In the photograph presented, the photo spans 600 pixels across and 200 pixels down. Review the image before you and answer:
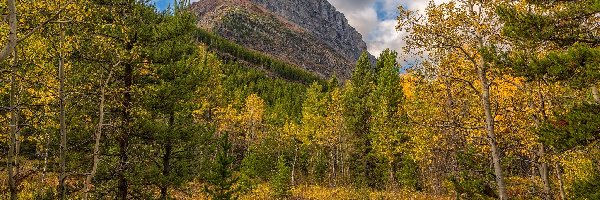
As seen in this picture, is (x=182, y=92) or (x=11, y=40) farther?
(x=182, y=92)

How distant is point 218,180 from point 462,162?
10.8 metres

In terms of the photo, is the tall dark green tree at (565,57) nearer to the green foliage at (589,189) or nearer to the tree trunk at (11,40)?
the green foliage at (589,189)

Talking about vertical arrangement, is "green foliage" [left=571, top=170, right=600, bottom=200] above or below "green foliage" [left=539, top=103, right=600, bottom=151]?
below

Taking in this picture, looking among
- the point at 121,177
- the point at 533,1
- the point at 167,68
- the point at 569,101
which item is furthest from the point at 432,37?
the point at 121,177

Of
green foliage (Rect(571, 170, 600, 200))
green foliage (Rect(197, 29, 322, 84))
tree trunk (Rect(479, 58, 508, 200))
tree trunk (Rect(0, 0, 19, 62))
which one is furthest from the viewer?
green foliage (Rect(197, 29, 322, 84))

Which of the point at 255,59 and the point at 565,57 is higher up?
the point at 255,59

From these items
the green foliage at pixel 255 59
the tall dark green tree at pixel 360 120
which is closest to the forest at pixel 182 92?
the tall dark green tree at pixel 360 120

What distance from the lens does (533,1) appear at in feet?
32.8

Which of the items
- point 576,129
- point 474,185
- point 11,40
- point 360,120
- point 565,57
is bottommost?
point 474,185

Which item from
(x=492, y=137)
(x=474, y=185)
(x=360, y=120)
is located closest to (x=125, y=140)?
(x=492, y=137)

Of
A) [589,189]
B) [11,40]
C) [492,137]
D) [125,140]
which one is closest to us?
[11,40]

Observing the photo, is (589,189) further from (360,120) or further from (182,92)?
(360,120)

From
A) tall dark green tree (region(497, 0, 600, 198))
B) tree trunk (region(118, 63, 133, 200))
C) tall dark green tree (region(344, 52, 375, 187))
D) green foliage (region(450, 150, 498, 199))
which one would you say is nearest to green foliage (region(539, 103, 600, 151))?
tall dark green tree (region(497, 0, 600, 198))

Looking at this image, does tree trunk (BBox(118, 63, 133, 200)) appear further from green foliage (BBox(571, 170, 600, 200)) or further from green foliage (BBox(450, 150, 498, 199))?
green foliage (BBox(571, 170, 600, 200))
